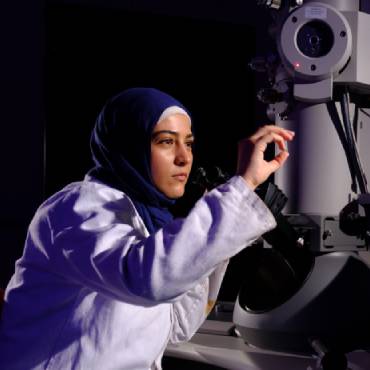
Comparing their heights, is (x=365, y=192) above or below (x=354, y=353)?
above

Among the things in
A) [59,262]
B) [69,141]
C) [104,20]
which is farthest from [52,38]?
[59,262]

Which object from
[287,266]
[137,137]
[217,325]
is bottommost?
[217,325]

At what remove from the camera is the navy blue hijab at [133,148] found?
0.97 metres

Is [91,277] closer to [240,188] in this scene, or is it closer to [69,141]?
[240,188]

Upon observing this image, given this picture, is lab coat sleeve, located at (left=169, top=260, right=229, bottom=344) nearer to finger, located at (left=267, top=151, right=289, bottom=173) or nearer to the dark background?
finger, located at (left=267, top=151, right=289, bottom=173)

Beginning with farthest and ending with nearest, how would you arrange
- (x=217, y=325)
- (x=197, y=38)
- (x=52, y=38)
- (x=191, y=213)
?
(x=197, y=38)
(x=52, y=38)
(x=217, y=325)
(x=191, y=213)

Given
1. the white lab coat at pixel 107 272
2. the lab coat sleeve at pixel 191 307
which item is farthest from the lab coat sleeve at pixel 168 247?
the lab coat sleeve at pixel 191 307

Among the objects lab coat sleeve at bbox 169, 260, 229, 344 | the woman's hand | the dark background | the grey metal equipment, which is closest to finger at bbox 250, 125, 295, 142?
the woman's hand

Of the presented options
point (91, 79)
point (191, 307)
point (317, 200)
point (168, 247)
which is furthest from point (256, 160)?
point (91, 79)

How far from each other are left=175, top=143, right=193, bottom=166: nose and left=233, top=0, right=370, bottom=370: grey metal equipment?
0.18 metres

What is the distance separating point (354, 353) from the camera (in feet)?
3.62

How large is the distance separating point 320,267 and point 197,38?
1473 millimetres

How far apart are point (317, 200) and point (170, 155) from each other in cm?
28

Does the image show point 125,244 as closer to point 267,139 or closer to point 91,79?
point 267,139
